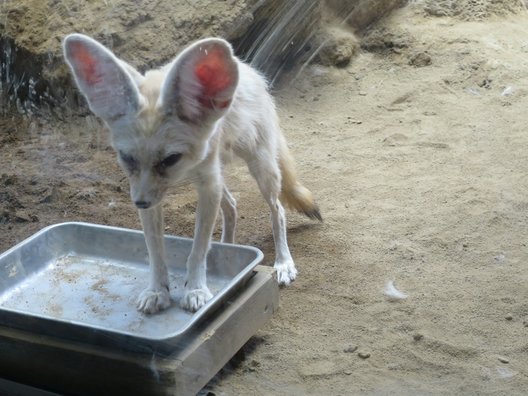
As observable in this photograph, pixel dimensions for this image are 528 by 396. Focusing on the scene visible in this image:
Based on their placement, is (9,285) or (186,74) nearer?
(186,74)

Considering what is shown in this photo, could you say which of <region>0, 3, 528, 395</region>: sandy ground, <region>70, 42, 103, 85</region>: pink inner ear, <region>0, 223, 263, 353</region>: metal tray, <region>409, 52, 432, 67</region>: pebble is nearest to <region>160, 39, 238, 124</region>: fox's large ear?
<region>70, 42, 103, 85</region>: pink inner ear

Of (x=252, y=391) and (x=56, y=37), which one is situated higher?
(x=56, y=37)

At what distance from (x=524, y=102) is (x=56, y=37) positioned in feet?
9.18

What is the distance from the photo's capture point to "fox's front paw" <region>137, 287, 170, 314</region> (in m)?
2.73

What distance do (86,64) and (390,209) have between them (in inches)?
74.6

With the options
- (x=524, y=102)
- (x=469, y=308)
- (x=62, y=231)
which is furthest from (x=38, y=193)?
(x=524, y=102)

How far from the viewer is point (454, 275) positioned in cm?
320

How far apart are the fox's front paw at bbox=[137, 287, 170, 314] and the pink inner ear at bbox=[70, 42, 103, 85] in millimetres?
786

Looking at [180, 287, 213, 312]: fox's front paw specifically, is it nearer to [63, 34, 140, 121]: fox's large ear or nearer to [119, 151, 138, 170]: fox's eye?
[119, 151, 138, 170]: fox's eye

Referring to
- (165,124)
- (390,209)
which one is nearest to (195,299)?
(165,124)

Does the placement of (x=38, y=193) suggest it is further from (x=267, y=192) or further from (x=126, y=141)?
(x=126, y=141)

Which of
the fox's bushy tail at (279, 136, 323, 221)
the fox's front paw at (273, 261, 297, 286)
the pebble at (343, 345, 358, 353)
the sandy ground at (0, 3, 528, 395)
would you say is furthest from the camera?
the fox's bushy tail at (279, 136, 323, 221)

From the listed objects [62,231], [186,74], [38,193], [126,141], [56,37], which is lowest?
[38,193]

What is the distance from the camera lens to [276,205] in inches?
137
